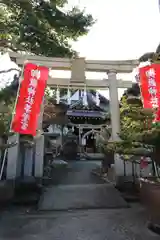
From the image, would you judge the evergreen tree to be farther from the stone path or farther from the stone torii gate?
the stone torii gate

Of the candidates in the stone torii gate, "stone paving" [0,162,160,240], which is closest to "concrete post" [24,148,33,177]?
the stone torii gate

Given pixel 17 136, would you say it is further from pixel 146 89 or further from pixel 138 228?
pixel 138 228

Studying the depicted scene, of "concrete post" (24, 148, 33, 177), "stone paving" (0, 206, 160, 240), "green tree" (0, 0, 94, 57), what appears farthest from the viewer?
"green tree" (0, 0, 94, 57)

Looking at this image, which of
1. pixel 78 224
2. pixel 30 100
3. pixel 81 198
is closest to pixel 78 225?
pixel 78 224

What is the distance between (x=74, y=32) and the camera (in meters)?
10.7

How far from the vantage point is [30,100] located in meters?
7.34

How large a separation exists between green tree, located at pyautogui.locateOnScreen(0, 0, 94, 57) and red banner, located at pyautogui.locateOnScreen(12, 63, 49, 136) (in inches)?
107

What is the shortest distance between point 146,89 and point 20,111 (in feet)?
12.1

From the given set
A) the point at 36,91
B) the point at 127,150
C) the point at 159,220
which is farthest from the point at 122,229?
the point at 36,91

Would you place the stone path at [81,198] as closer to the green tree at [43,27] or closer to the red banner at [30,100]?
the red banner at [30,100]

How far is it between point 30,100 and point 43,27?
4.16m

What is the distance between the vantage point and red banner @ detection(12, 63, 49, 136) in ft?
23.1

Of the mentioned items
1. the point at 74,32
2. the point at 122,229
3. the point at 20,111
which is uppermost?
the point at 74,32

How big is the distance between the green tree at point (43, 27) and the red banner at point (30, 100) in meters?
2.71
